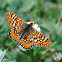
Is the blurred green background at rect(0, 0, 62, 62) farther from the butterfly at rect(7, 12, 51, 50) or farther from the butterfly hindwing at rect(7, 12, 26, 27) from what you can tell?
the butterfly hindwing at rect(7, 12, 26, 27)

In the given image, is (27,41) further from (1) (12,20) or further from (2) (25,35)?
(1) (12,20)

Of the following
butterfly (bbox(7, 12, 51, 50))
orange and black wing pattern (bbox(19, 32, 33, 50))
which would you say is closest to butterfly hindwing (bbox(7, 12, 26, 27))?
butterfly (bbox(7, 12, 51, 50))

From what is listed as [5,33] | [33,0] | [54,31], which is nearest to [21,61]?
[5,33]

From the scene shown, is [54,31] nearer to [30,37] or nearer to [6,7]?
[30,37]

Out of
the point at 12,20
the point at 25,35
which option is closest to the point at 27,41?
the point at 25,35

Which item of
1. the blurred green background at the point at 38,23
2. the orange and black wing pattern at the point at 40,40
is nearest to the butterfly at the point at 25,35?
the orange and black wing pattern at the point at 40,40

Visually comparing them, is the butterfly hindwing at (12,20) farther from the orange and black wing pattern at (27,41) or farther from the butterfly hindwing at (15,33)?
the orange and black wing pattern at (27,41)

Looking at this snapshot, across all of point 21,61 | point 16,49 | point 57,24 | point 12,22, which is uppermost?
point 12,22

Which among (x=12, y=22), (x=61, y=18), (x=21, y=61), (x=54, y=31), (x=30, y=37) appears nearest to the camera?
(x=30, y=37)
